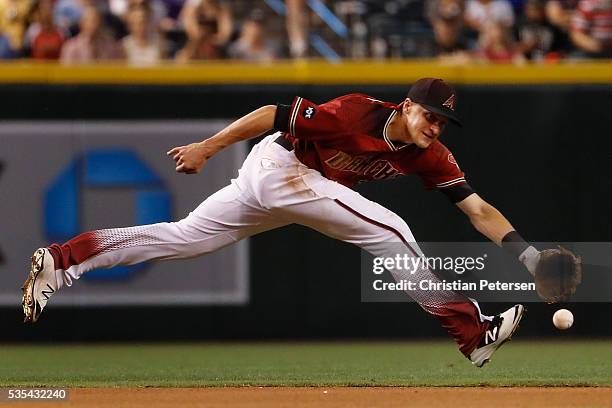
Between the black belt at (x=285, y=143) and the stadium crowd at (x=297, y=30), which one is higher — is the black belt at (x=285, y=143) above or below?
below

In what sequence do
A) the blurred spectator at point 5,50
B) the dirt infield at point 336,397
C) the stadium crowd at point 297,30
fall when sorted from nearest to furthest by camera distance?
the dirt infield at point 336,397
the stadium crowd at point 297,30
the blurred spectator at point 5,50

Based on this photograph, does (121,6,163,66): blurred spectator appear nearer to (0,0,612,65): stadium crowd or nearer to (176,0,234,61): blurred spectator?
(0,0,612,65): stadium crowd

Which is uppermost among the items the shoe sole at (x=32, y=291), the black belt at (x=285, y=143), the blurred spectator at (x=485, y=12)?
the blurred spectator at (x=485, y=12)

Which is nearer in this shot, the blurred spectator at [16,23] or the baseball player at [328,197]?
the baseball player at [328,197]

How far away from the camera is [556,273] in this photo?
6.91 meters

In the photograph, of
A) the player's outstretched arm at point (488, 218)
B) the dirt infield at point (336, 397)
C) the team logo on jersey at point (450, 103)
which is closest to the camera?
the dirt infield at point (336, 397)

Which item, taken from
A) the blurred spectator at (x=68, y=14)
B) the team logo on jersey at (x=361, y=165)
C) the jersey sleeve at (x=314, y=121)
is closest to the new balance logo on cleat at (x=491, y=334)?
the team logo on jersey at (x=361, y=165)

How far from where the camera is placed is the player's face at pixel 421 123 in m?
6.63

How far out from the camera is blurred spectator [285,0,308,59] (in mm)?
11295

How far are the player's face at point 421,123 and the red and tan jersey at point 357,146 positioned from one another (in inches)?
4.3

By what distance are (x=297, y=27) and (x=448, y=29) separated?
1388 millimetres

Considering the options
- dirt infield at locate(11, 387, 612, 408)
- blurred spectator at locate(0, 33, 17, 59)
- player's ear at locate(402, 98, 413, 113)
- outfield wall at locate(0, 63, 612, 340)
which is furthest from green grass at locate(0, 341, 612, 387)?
blurred spectator at locate(0, 33, 17, 59)

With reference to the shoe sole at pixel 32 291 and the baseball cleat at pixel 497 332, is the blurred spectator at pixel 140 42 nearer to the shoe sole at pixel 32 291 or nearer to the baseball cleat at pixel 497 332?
the shoe sole at pixel 32 291

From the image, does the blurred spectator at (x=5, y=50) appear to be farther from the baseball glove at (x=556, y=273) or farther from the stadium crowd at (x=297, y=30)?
the baseball glove at (x=556, y=273)
